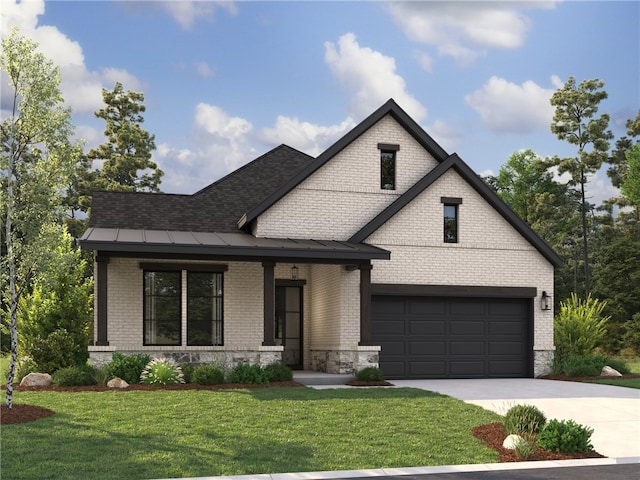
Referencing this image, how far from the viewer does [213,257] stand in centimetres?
1967

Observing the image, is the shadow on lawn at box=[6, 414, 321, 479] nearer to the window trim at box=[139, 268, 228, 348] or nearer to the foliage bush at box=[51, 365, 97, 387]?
the foliage bush at box=[51, 365, 97, 387]

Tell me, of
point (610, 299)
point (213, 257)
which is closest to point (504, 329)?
point (213, 257)

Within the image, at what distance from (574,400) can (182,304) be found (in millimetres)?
10707

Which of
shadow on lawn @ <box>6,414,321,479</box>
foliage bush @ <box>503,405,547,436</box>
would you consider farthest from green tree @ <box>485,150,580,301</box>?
shadow on lawn @ <box>6,414,321,479</box>

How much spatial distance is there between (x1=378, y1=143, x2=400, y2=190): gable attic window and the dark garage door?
3.77m

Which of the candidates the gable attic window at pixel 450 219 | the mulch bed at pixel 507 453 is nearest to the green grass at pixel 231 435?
the mulch bed at pixel 507 453

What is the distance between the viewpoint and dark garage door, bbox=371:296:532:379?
21641mm

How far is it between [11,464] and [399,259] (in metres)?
14.0

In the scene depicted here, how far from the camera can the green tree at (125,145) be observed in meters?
48.1

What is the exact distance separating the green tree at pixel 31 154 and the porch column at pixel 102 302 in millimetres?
3753

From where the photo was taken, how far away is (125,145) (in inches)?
1925

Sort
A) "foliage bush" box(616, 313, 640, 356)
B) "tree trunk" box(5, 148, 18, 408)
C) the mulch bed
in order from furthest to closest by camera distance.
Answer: "foliage bush" box(616, 313, 640, 356) → "tree trunk" box(5, 148, 18, 408) → the mulch bed

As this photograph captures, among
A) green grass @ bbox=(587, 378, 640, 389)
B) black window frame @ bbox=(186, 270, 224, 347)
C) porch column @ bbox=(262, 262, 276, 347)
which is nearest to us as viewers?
porch column @ bbox=(262, 262, 276, 347)

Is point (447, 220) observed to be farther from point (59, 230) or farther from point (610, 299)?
point (610, 299)
